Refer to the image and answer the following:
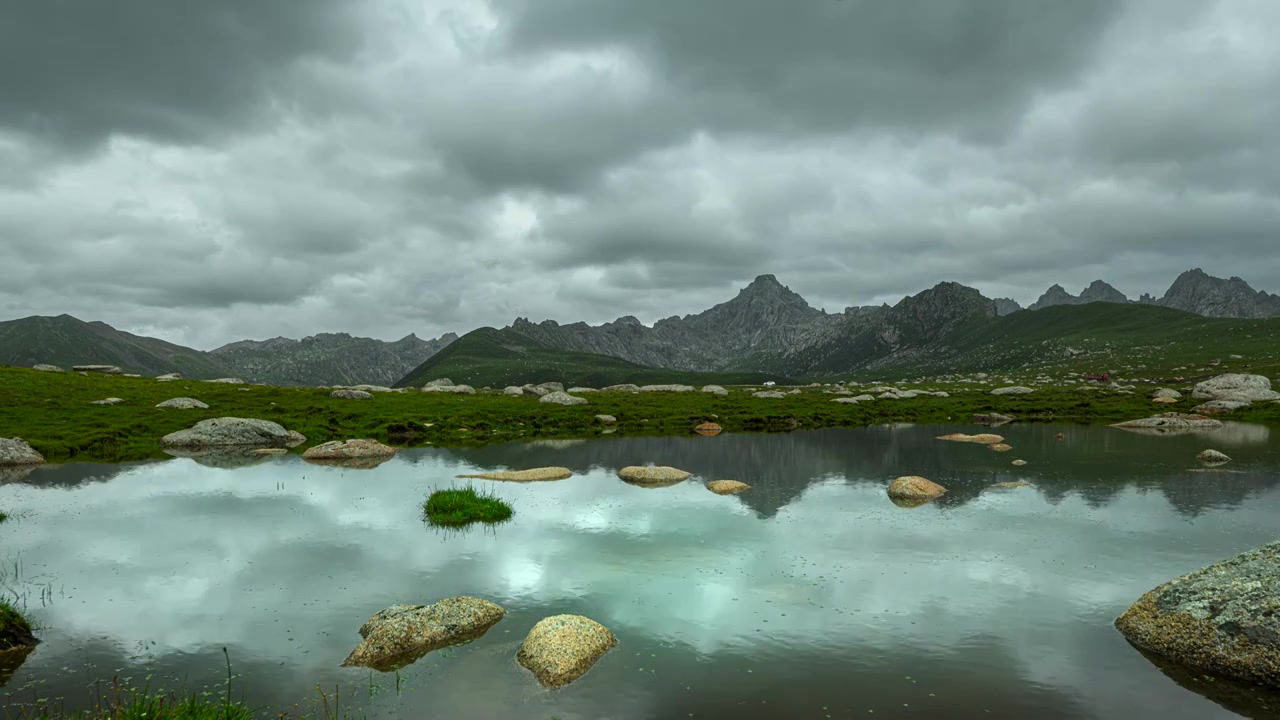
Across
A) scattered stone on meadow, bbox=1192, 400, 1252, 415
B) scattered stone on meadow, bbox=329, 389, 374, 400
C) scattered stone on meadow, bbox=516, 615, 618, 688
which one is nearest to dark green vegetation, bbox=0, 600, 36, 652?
scattered stone on meadow, bbox=516, 615, 618, 688

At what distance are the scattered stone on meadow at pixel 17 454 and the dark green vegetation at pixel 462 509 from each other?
42.8m

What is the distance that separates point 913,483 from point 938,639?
23.4 metres

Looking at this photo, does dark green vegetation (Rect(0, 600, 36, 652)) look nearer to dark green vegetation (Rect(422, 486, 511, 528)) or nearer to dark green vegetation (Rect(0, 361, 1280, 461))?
dark green vegetation (Rect(422, 486, 511, 528))

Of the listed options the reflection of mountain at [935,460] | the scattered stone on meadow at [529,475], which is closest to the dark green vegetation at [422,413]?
the reflection of mountain at [935,460]

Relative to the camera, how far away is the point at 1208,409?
9938 centimetres

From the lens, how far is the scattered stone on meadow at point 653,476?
44.7 metres

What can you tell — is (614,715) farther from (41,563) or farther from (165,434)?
(165,434)

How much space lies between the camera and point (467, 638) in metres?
17.3

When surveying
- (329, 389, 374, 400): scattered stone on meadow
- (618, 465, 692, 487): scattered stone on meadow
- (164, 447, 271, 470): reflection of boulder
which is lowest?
(618, 465, 692, 487): scattered stone on meadow

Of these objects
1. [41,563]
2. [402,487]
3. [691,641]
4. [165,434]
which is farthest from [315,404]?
[691,641]

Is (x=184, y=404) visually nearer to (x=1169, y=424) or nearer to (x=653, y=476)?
(x=653, y=476)

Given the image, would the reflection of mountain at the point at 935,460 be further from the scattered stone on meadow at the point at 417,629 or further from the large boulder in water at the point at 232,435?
the large boulder in water at the point at 232,435

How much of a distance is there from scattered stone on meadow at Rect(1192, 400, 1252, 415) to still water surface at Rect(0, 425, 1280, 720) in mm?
71896

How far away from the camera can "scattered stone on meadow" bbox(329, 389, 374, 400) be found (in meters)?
106
